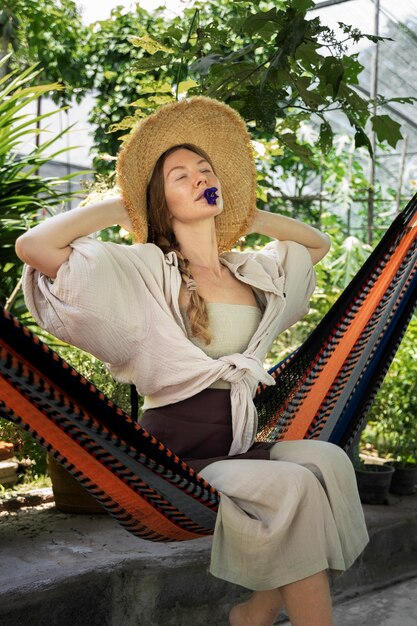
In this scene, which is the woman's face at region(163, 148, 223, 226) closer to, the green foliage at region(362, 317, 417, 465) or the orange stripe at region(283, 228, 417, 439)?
the orange stripe at region(283, 228, 417, 439)

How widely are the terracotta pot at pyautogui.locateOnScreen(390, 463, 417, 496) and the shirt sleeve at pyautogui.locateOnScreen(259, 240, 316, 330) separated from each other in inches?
51.1

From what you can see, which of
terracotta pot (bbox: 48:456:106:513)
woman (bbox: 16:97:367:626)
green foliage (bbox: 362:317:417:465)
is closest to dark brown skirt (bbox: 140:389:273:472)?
woman (bbox: 16:97:367:626)

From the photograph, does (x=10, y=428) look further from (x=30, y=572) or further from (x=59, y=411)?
(x=59, y=411)

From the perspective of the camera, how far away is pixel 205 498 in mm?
1652

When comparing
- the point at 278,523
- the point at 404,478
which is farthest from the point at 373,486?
the point at 278,523

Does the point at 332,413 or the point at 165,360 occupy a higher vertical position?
the point at 165,360

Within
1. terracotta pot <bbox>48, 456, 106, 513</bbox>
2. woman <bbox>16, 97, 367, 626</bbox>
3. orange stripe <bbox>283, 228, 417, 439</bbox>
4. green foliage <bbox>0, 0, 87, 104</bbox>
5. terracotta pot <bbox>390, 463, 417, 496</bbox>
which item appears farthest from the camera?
green foliage <bbox>0, 0, 87, 104</bbox>

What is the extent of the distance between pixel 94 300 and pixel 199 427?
0.38 meters

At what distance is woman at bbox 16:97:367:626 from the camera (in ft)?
5.50

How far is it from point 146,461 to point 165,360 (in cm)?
30

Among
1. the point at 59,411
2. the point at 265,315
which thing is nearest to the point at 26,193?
the point at 265,315

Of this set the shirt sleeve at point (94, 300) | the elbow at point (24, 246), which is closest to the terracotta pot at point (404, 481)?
the shirt sleeve at point (94, 300)

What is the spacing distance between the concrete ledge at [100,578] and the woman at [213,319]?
15.6 inches

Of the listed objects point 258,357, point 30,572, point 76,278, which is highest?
point 76,278
